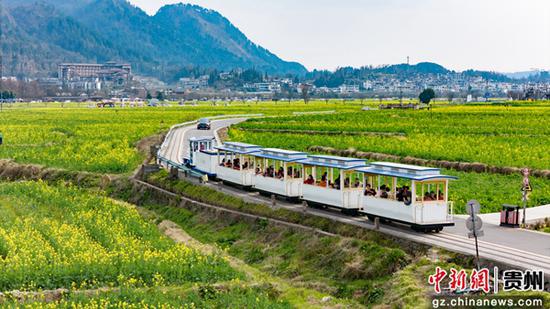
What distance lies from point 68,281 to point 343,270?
8722mm

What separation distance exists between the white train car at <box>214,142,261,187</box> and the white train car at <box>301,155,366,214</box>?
550 cm

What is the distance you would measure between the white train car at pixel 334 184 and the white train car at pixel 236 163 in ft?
18.1

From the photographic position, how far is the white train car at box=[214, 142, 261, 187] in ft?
121

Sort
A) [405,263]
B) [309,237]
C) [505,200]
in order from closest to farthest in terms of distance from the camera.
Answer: [405,263] → [309,237] → [505,200]

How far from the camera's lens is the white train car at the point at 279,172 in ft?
106

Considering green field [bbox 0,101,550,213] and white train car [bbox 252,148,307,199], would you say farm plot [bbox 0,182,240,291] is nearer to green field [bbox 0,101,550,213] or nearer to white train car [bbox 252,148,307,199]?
white train car [bbox 252,148,307,199]

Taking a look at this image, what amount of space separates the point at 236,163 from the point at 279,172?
208 inches

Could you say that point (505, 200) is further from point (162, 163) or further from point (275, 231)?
point (162, 163)

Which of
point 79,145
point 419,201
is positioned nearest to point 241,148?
point 419,201

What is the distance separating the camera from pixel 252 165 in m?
37.3


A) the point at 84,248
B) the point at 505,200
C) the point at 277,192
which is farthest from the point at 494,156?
the point at 84,248

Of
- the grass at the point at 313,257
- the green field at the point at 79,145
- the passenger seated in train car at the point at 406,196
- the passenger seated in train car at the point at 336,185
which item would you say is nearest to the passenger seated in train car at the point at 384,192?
the passenger seated in train car at the point at 406,196

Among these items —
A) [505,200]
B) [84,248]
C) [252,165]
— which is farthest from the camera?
[252,165]

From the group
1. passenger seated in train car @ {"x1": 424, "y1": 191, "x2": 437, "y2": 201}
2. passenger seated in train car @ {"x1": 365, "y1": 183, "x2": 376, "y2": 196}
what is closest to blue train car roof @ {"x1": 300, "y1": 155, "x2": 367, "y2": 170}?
passenger seated in train car @ {"x1": 365, "y1": 183, "x2": 376, "y2": 196}
